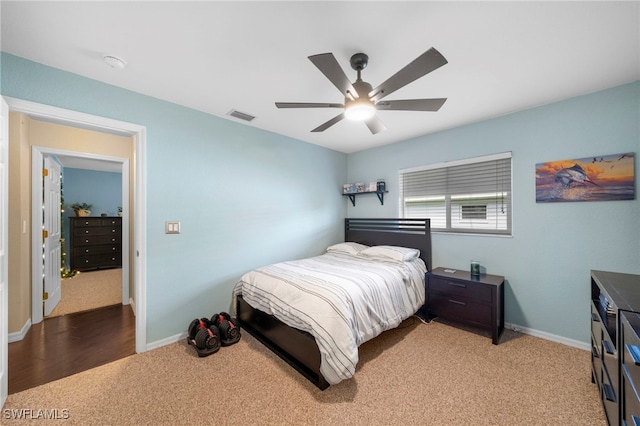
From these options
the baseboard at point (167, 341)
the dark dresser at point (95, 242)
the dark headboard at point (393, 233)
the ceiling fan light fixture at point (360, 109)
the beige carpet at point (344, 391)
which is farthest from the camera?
the dark dresser at point (95, 242)

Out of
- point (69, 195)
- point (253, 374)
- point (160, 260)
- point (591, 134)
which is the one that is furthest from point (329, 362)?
point (69, 195)

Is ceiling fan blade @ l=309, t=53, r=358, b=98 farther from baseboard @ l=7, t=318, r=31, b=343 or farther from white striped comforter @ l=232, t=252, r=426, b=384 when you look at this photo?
baseboard @ l=7, t=318, r=31, b=343

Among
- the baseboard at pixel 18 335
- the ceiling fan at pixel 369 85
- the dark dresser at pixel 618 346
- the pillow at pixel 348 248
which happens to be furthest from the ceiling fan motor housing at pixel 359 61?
the baseboard at pixel 18 335

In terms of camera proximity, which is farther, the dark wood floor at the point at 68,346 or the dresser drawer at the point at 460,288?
the dresser drawer at the point at 460,288

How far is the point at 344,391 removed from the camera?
188 centimetres

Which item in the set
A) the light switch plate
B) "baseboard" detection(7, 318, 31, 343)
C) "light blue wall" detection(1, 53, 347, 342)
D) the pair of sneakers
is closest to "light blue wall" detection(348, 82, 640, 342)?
"light blue wall" detection(1, 53, 347, 342)

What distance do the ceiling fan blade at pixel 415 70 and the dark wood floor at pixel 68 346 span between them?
3224 mm

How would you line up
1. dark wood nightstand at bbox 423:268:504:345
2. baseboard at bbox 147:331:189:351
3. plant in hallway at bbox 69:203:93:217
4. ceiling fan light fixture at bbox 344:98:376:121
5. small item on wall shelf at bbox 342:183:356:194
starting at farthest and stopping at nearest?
1. plant in hallway at bbox 69:203:93:217
2. small item on wall shelf at bbox 342:183:356:194
3. dark wood nightstand at bbox 423:268:504:345
4. baseboard at bbox 147:331:189:351
5. ceiling fan light fixture at bbox 344:98:376:121

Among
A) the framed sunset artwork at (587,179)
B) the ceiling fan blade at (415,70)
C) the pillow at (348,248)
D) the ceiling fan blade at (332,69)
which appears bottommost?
the pillow at (348,248)

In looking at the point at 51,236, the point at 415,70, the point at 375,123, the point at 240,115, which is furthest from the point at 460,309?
the point at 51,236

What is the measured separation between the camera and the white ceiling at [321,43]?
1.43 meters

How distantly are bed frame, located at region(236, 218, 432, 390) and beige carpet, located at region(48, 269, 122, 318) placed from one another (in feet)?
8.01

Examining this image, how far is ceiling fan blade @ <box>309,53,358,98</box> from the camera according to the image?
4.57ft

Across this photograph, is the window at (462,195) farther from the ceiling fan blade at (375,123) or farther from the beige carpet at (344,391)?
the ceiling fan blade at (375,123)
